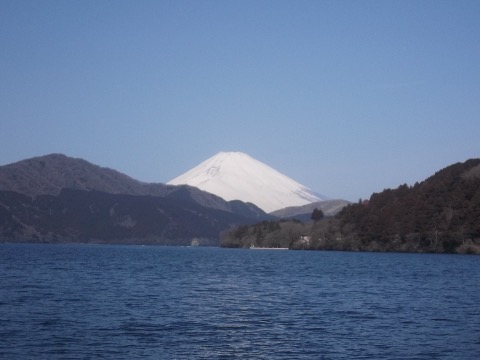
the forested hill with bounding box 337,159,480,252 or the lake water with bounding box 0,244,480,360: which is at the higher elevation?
the forested hill with bounding box 337,159,480,252

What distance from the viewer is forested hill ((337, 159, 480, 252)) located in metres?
167

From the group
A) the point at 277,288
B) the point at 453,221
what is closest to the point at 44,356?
the point at 277,288

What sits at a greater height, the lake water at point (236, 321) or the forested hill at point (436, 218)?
the forested hill at point (436, 218)

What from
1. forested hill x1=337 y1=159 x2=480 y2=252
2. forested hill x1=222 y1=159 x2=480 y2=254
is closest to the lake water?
forested hill x1=222 y1=159 x2=480 y2=254

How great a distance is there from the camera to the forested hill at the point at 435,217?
166875mm

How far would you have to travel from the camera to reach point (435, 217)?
177 metres

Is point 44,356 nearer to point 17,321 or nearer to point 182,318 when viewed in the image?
point 17,321

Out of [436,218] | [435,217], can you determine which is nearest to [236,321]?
[436,218]

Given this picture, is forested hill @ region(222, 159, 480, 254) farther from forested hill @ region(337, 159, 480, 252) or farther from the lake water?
the lake water

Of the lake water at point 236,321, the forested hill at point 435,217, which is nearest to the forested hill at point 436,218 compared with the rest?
the forested hill at point 435,217

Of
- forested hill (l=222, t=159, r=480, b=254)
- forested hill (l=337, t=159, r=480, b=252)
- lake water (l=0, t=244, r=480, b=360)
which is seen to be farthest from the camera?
forested hill (l=337, t=159, r=480, b=252)

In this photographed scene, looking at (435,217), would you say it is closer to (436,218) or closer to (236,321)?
(436,218)

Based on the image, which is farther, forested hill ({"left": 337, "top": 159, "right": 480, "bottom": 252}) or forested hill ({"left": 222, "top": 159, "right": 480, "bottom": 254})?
forested hill ({"left": 337, "top": 159, "right": 480, "bottom": 252})

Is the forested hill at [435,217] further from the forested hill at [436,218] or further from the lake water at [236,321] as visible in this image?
the lake water at [236,321]
